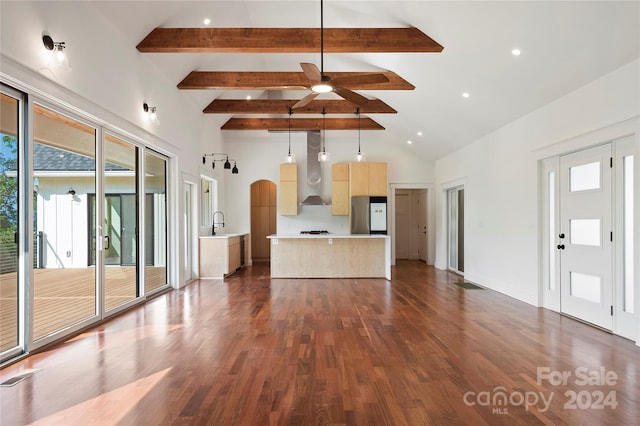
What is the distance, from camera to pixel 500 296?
5688mm

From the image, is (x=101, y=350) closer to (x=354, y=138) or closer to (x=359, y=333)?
(x=359, y=333)

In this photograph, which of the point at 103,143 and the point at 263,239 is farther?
the point at 263,239

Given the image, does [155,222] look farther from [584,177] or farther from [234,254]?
[584,177]

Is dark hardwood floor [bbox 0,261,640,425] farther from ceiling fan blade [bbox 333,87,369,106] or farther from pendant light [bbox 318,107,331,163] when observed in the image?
pendant light [bbox 318,107,331,163]

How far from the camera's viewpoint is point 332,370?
2.84 meters

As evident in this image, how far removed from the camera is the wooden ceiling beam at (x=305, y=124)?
8727mm

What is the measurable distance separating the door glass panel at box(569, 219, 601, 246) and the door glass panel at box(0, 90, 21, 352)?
5.71 m

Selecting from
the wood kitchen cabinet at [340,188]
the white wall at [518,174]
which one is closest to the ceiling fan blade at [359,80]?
the white wall at [518,174]

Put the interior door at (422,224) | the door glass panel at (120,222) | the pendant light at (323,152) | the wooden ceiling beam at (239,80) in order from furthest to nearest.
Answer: the interior door at (422,224) < the pendant light at (323,152) < the wooden ceiling beam at (239,80) < the door glass panel at (120,222)

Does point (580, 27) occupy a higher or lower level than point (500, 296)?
higher

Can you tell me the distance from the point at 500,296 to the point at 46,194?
602cm

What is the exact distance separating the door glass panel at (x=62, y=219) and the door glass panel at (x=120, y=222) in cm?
30

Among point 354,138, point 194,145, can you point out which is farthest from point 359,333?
point 354,138

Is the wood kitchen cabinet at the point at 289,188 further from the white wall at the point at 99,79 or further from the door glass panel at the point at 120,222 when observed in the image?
the door glass panel at the point at 120,222
